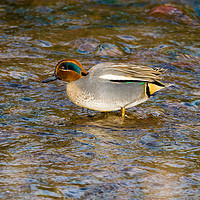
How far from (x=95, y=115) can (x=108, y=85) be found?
24.7 inches

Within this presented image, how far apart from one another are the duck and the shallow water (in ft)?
0.93

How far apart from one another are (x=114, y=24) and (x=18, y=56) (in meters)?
3.06

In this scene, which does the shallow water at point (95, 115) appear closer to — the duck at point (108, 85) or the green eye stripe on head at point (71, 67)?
the duck at point (108, 85)

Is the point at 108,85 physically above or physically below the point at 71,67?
below

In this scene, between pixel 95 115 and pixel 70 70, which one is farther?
pixel 95 115

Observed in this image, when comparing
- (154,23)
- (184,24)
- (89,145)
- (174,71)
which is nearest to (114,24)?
(154,23)

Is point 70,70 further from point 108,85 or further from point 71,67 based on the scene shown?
point 108,85

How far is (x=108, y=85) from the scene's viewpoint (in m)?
5.50

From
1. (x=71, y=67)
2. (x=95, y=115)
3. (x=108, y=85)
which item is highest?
(x=71, y=67)

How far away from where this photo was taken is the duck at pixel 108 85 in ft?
18.1

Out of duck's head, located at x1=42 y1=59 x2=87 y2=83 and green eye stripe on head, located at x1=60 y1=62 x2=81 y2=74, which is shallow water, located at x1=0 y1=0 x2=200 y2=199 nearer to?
duck's head, located at x1=42 y1=59 x2=87 y2=83

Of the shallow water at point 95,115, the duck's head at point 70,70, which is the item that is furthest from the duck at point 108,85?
the shallow water at point 95,115

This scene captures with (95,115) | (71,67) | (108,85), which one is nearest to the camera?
(108,85)

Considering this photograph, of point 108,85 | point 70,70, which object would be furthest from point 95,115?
point 70,70
